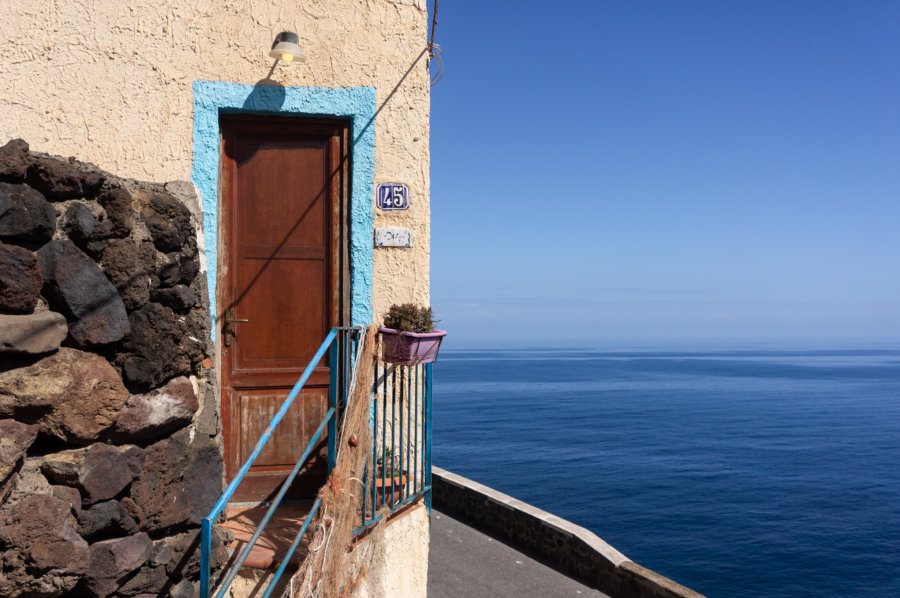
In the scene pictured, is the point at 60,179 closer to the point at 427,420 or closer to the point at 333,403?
the point at 333,403

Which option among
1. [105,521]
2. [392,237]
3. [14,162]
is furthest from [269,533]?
[14,162]

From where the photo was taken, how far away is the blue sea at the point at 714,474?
28453 millimetres

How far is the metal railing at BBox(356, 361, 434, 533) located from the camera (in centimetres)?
487

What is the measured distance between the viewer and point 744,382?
373 ft

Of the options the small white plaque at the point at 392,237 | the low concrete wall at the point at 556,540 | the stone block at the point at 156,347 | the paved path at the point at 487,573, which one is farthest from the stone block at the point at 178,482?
the low concrete wall at the point at 556,540

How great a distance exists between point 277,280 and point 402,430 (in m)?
1.49

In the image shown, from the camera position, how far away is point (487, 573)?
10414 millimetres

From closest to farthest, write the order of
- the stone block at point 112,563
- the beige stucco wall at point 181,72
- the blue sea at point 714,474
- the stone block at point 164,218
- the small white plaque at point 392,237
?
the stone block at point 112,563, the stone block at point 164,218, the beige stucco wall at point 181,72, the small white plaque at point 392,237, the blue sea at point 714,474

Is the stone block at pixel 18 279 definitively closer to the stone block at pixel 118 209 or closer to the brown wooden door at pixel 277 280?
the stone block at pixel 118 209

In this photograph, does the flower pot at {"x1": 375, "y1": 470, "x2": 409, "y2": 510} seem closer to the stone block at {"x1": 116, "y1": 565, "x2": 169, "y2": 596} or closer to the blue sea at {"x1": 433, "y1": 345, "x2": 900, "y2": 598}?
the stone block at {"x1": 116, "y1": 565, "x2": 169, "y2": 596}

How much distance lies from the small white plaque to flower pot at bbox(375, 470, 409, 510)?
171cm

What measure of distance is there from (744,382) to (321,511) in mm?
121301

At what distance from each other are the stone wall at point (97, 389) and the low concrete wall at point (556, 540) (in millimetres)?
7472

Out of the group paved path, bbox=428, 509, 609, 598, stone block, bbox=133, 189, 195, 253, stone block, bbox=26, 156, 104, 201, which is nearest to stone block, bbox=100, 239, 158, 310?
stone block, bbox=133, 189, 195, 253
